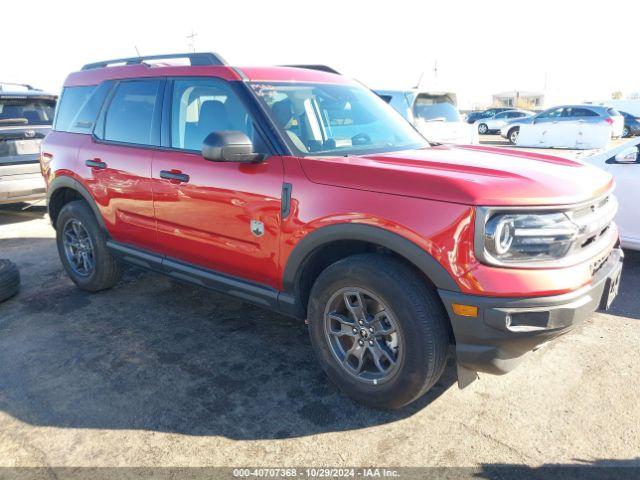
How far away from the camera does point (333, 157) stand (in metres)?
3.04

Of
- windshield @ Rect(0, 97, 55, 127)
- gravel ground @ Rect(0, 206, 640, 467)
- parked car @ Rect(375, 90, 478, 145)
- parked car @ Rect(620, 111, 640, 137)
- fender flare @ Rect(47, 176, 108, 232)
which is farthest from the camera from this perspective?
parked car @ Rect(620, 111, 640, 137)

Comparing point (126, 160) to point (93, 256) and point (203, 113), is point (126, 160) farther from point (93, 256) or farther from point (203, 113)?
point (93, 256)

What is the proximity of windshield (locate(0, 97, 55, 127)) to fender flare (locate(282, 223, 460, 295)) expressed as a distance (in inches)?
234

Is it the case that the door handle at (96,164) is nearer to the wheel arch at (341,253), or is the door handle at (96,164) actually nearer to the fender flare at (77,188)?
the fender flare at (77,188)

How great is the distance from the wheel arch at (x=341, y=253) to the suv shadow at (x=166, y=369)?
0.56 m

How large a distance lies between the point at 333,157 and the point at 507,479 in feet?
6.18

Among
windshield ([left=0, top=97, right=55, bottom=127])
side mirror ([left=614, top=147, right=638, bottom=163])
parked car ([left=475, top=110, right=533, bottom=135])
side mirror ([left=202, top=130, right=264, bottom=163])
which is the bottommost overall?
parked car ([left=475, top=110, right=533, bottom=135])

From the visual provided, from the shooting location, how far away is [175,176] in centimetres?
356

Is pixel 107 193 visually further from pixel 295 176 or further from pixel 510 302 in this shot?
pixel 510 302

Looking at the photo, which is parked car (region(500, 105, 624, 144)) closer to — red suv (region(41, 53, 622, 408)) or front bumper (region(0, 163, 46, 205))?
red suv (region(41, 53, 622, 408))

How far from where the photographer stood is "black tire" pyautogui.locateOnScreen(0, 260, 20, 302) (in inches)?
175

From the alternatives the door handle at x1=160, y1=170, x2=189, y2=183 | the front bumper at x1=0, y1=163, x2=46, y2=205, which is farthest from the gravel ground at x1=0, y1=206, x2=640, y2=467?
the front bumper at x1=0, y1=163, x2=46, y2=205

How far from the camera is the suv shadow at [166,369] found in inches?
112

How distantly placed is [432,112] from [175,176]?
661cm
